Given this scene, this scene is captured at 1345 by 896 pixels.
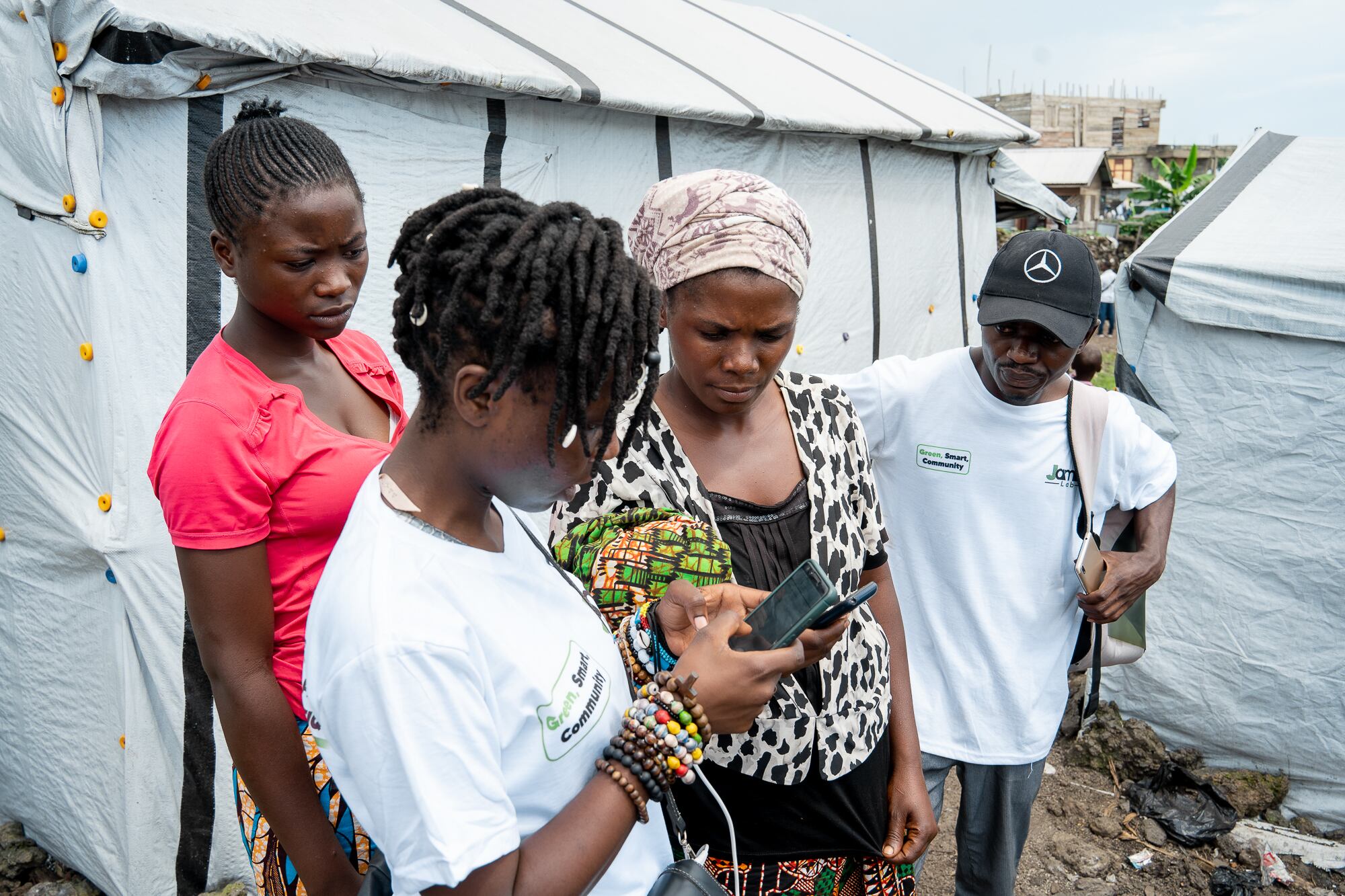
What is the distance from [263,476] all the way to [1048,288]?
70.6 inches

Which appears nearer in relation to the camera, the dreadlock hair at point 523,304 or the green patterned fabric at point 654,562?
the dreadlock hair at point 523,304

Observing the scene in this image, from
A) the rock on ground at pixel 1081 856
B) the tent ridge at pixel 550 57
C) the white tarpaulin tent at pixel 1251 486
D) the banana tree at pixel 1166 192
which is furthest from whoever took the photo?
the banana tree at pixel 1166 192

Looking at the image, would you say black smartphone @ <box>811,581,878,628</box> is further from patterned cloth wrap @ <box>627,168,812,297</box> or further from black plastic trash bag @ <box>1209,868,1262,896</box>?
black plastic trash bag @ <box>1209,868,1262,896</box>

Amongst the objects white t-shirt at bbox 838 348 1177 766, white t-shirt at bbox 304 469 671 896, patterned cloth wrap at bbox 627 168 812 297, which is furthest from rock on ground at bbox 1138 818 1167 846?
white t-shirt at bbox 304 469 671 896

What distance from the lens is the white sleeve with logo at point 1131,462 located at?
7.89 ft

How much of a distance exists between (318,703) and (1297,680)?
439 centimetres

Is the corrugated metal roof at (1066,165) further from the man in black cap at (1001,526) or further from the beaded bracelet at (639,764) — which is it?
the beaded bracelet at (639,764)

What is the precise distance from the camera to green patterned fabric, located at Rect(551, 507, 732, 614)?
1427mm

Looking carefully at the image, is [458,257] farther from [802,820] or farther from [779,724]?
[802,820]

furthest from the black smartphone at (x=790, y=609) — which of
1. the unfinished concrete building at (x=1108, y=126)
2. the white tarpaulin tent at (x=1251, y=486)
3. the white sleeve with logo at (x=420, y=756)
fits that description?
the unfinished concrete building at (x=1108, y=126)

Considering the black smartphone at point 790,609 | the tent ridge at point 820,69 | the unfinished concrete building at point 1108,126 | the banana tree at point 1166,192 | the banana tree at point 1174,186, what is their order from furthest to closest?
the unfinished concrete building at point 1108,126
the banana tree at point 1174,186
the banana tree at point 1166,192
the tent ridge at point 820,69
the black smartphone at point 790,609

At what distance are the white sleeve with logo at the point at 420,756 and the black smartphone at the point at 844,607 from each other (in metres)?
0.61

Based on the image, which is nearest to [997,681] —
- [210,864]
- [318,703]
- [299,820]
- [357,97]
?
[299,820]

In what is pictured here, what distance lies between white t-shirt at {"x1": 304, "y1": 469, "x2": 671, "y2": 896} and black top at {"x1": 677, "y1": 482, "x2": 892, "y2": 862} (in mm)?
558
